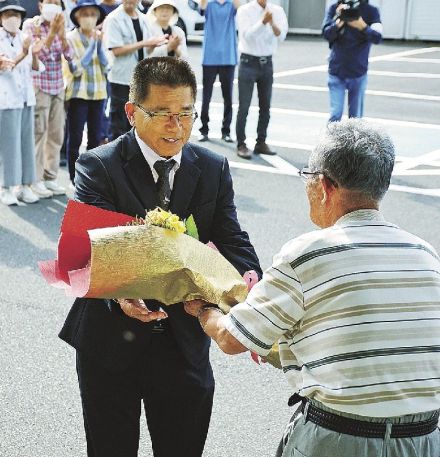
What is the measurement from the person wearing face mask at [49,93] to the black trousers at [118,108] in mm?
843

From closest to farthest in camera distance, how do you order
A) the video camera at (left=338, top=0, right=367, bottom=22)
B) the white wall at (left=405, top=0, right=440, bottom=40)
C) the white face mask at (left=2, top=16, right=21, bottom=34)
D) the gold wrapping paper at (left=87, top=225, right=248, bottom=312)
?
the gold wrapping paper at (left=87, top=225, right=248, bottom=312)
the white face mask at (left=2, top=16, right=21, bottom=34)
the video camera at (left=338, top=0, right=367, bottom=22)
the white wall at (left=405, top=0, right=440, bottom=40)

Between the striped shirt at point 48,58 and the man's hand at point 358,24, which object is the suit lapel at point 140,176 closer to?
the striped shirt at point 48,58

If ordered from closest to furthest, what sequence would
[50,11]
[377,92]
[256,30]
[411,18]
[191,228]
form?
A: [191,228] < [50,11] < [256,30] < [377,92] < [411,18]

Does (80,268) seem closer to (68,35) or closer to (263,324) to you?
(263,324)

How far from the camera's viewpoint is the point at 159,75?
3.10 m

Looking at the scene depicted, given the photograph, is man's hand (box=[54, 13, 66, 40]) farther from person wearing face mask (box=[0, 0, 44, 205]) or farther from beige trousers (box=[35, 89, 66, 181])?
beige trousers (box=[35, 89, 66, 181])

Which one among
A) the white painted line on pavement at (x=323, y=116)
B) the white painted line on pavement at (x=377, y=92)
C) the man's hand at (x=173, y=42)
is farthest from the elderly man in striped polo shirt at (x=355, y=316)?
the white painted line on pavement at (x=377, y=92)

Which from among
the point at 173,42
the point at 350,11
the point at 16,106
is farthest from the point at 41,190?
the point at 350,11

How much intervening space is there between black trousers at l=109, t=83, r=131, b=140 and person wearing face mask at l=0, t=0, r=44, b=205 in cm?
133

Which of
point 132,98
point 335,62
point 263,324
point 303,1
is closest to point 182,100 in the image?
point 132,98

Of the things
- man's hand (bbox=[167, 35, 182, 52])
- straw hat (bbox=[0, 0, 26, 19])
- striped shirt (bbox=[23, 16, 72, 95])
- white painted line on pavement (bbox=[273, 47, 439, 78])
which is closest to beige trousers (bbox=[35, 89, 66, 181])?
striped shirt (bbox=[23, 16, 72, 95])

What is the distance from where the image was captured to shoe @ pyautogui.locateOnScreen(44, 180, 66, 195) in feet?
30.5

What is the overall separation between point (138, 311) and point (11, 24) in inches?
242

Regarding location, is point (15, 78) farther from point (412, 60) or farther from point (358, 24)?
point (412, 60)
